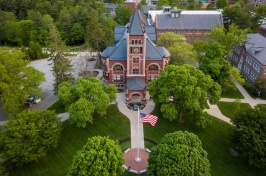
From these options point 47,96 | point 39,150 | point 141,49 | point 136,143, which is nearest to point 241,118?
point 136,143

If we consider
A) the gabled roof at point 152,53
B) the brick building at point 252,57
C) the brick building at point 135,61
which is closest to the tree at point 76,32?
the brick building at point 135,61

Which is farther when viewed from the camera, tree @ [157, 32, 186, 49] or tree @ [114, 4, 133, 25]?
tree @ [114, 4, 133, 25]

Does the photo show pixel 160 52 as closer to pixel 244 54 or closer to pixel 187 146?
pixel 244 54

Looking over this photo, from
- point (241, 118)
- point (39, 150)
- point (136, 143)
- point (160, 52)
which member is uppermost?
point (160, 52)

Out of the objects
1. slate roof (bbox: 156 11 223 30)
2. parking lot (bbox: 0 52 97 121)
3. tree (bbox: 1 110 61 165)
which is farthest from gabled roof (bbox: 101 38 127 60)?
slate roof (bbox: 156 11 223 30)

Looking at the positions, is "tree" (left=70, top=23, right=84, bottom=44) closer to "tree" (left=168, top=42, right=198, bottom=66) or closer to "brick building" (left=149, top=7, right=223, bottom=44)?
"brick building" (left=149, top=7, right=223, bottom=44)
